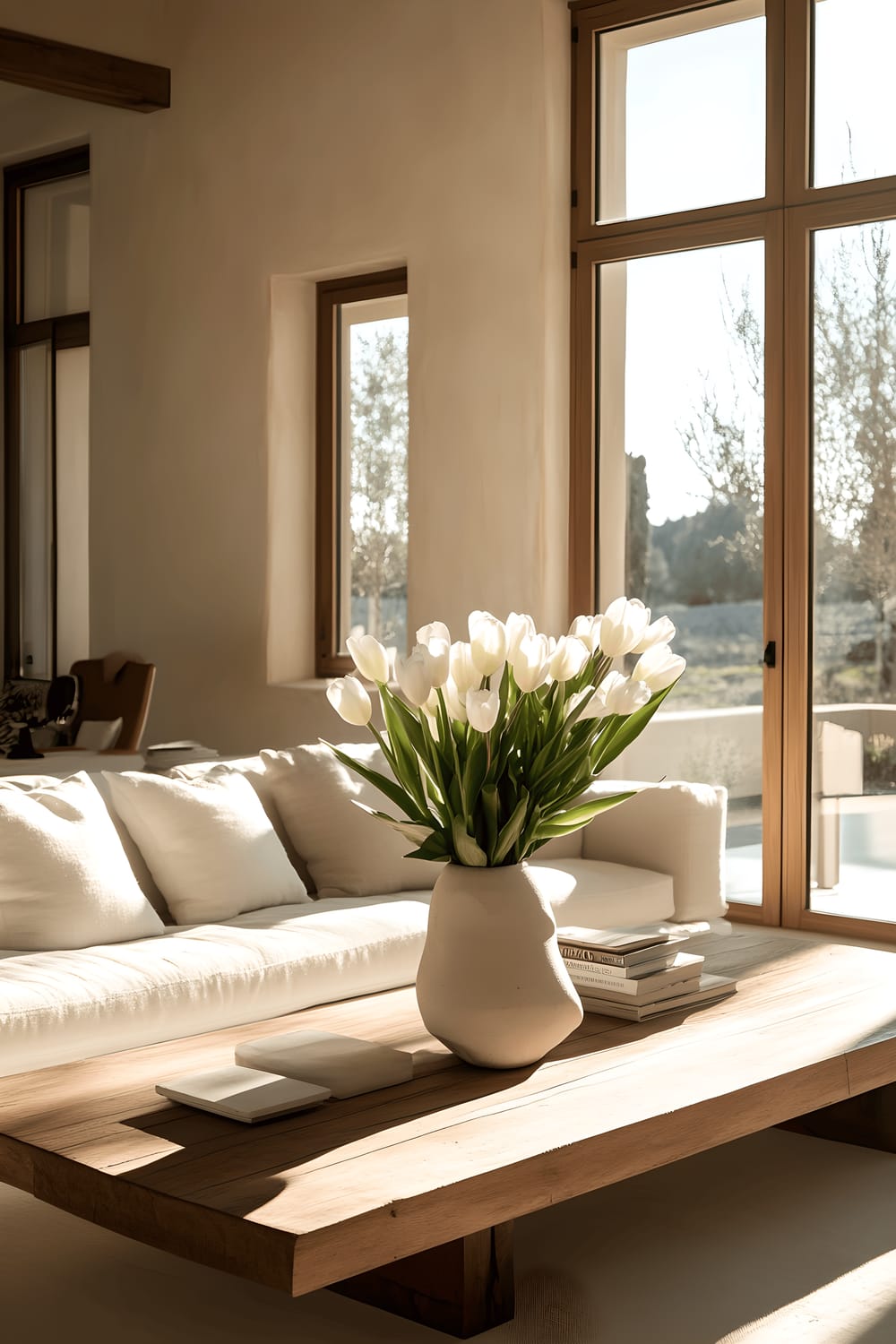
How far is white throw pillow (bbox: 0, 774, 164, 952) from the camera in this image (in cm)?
317

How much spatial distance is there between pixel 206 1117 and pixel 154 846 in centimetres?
136

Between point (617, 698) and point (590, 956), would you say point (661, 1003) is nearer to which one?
point (590, 956)

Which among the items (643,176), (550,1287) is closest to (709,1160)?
(550,1287)

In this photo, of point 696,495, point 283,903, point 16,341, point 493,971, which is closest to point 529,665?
point 493,971

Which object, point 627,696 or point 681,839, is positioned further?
point 681,839

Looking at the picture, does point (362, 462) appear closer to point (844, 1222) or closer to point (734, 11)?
point (734, 11)

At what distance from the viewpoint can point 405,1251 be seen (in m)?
1.92

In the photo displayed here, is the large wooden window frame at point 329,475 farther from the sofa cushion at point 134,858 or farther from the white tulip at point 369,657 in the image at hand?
the white tulip at point 369,657

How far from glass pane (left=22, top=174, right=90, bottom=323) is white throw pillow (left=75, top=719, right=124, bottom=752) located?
2.80m

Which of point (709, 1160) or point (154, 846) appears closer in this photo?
point (709, 1160)

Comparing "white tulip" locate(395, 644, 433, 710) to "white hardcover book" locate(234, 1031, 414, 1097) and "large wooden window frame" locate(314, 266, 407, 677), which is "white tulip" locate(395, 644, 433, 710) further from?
"large wooden window frame" locate(314, 266, 407, 677)

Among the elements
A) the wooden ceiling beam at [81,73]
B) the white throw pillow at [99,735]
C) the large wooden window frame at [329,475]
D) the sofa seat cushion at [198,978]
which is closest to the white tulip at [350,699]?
the sofa seat cushion at [198,978]

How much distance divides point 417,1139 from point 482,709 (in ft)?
1.98

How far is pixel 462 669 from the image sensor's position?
2.33 meters
